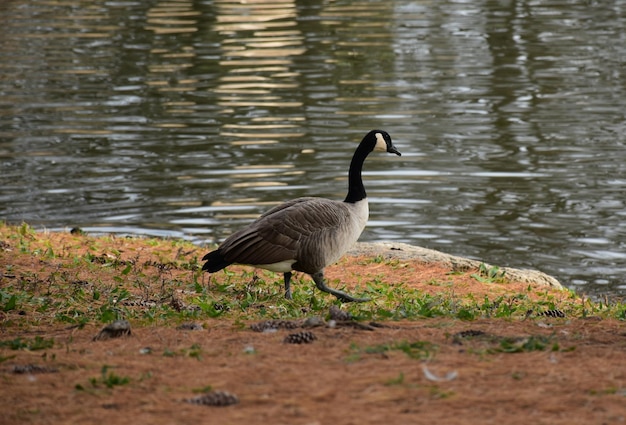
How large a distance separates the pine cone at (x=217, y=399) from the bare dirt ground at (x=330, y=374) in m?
0.04

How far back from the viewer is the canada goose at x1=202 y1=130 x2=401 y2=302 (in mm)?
10086

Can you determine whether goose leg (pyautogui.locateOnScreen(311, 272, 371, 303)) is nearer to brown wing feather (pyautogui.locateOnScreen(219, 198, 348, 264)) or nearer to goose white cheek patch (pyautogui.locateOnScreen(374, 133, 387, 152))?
brown wing feather (pyautogui.locateOnScreen(219, 198, 348, 264))

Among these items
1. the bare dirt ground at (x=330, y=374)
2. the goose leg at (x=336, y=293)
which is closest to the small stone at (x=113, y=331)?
the bare dirt ground at (x=330, y=374)

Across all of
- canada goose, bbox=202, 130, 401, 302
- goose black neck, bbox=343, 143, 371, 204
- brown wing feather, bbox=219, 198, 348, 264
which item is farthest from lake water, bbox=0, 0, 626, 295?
brown wing feather, bbox=219, 198, 348, 264

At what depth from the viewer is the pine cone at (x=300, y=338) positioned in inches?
298

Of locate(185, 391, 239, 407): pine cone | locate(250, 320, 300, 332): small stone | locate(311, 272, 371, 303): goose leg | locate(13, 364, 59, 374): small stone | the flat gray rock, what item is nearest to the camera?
locate(185, 391, 239, 407): pine cone

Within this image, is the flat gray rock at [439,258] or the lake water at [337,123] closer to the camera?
the flat gray rock at [439,258]

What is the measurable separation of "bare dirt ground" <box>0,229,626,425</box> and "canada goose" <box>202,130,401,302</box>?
55.3 inches

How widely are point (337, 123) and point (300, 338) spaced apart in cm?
1802

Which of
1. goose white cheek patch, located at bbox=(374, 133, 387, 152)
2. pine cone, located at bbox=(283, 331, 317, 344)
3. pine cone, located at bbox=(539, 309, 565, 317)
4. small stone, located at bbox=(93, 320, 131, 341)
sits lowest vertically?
pine cone, located at bbox=(539, 309, 565, 317)

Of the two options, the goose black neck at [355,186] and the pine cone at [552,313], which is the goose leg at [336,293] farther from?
the pine cone at [552,313]

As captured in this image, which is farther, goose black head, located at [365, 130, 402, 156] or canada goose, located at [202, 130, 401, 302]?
goose black head, located at [365, 130, 402, 156]

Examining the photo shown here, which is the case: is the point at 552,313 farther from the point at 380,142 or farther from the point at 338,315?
the point at 380,142

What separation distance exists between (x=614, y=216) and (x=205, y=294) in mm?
10083
